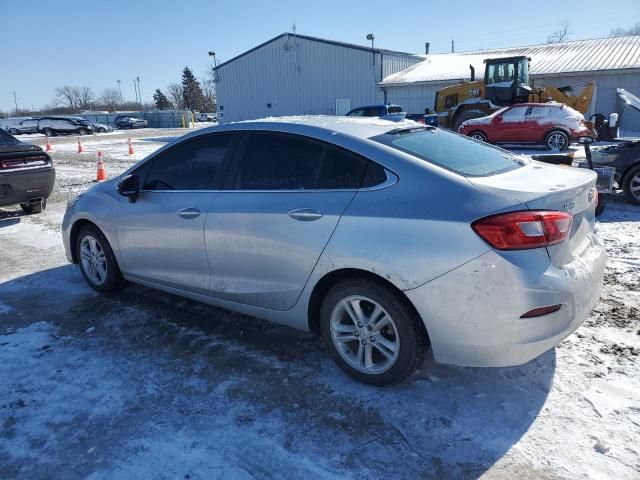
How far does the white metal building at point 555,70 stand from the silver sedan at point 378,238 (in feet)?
84.4

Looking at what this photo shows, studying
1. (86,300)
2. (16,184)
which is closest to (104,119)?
(16,184)

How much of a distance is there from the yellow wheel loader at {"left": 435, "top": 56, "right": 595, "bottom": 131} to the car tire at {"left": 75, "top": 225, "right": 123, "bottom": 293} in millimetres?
16254

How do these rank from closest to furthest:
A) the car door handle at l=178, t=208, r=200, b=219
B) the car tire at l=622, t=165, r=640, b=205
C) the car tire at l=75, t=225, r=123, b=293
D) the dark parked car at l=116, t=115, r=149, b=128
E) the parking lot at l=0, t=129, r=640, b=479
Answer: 1. the parking lot at l=0, t=129, r=640, b=479
2. the car door handle at l=178, t=208, r=200, b=219
3. the car tire at l=75, t=225, r=123, b=293
4. the car tire at l=622, t=165, r=640, b=205
5. the dark parked car at l=116, t=115, r=149, b=128

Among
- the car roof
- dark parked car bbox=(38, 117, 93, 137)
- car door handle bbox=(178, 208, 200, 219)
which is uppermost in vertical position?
dark parked car bbox=(38, 117, 93, 137)

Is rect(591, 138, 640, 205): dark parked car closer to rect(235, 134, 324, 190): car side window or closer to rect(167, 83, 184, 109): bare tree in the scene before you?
rect(235, 134, 324, 190): car side window

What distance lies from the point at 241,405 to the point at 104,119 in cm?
6203

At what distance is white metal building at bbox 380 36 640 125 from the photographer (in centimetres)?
2528

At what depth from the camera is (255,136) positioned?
3582mm

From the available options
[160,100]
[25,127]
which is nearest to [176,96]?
[160,100]

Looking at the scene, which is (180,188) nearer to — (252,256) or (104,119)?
(252,256)

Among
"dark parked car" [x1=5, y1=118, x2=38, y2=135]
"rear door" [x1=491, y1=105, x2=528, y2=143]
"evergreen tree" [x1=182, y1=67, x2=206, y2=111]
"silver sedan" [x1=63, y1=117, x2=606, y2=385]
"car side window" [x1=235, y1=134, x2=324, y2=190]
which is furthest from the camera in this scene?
"evergreen tree" [x1=182, y1=67, x2=206, y2=111]

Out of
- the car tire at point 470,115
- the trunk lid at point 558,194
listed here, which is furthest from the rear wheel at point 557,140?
the trunk lid at point 558,194

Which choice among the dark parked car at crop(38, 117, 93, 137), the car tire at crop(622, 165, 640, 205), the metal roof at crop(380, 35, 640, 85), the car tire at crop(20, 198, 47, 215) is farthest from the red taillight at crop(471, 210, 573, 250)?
the dark parked car at crop(38, 117, 93, 137)

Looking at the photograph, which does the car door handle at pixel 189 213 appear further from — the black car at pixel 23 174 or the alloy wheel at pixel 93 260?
the black car at pixel 23 174
